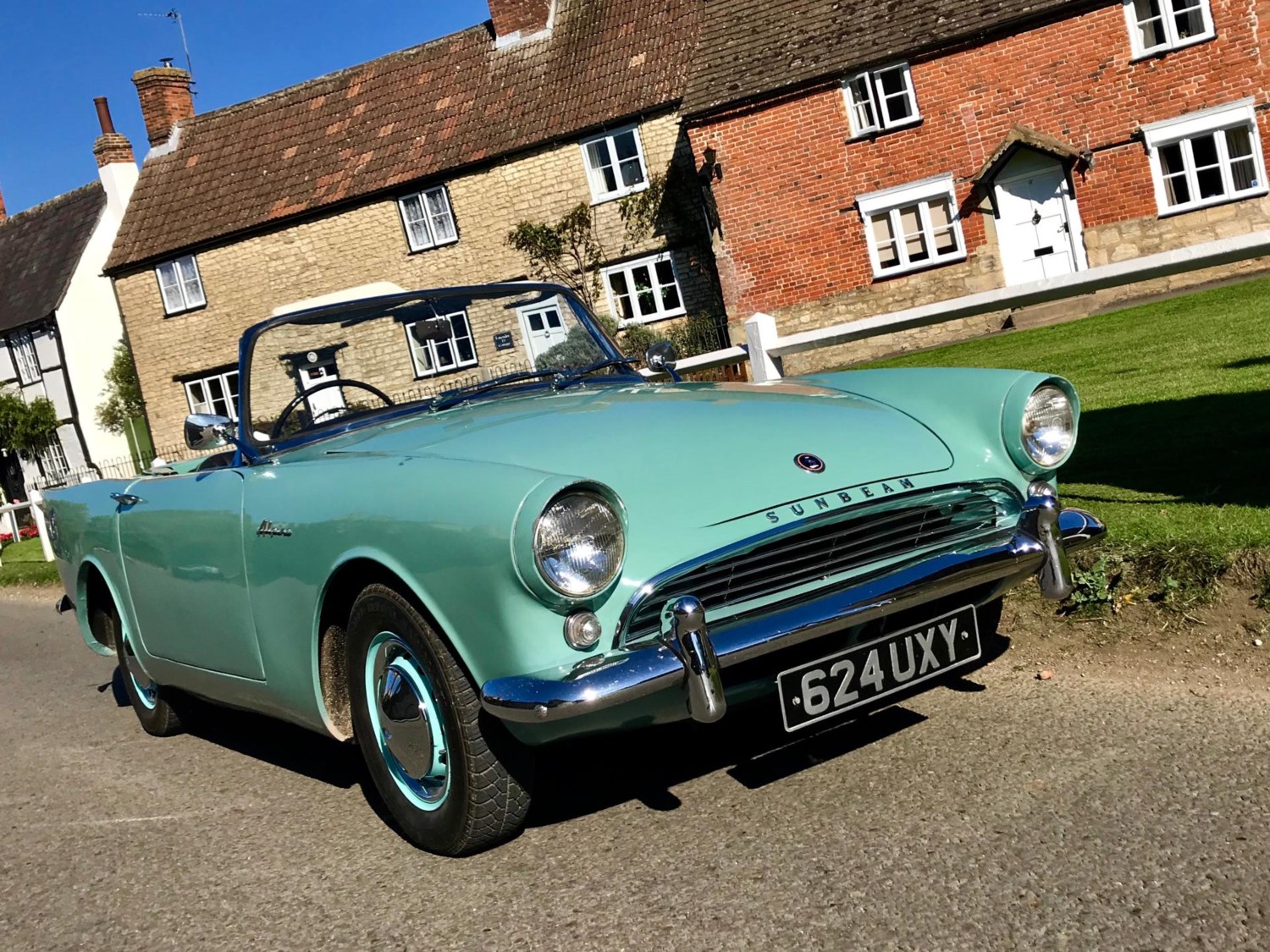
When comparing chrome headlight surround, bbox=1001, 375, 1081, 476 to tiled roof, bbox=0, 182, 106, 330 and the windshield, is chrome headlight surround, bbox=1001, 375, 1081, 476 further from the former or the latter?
tiled roof, bbox=0, 182, 106, 330

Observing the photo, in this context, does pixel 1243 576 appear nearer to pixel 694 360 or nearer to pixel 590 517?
pixel 590 517

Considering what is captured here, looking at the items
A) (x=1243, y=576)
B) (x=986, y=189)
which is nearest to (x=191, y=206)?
(x=986, y=189)

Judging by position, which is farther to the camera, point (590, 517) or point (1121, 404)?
point (1121, 404)

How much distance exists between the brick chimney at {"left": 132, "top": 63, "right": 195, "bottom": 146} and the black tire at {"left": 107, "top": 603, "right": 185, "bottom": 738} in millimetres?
27866

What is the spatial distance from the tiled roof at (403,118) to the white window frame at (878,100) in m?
3.80

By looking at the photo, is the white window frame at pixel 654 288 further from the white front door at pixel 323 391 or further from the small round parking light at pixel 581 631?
the small round parking light at pixel 581 631

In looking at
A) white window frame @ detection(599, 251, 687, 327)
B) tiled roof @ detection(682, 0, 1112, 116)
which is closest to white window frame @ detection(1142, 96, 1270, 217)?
tiled roof @ detection(682, 0, 1112, 116)

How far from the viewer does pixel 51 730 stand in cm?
564

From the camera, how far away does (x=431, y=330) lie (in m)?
4.58

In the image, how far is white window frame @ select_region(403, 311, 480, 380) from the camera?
4.43 m

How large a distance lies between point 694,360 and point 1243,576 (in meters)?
3.72

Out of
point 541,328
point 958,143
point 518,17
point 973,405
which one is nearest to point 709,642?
point 973,405

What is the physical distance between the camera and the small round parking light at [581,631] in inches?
110

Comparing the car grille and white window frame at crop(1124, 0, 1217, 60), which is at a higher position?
white window frame at crop(1124, 0, 1217, 60)
